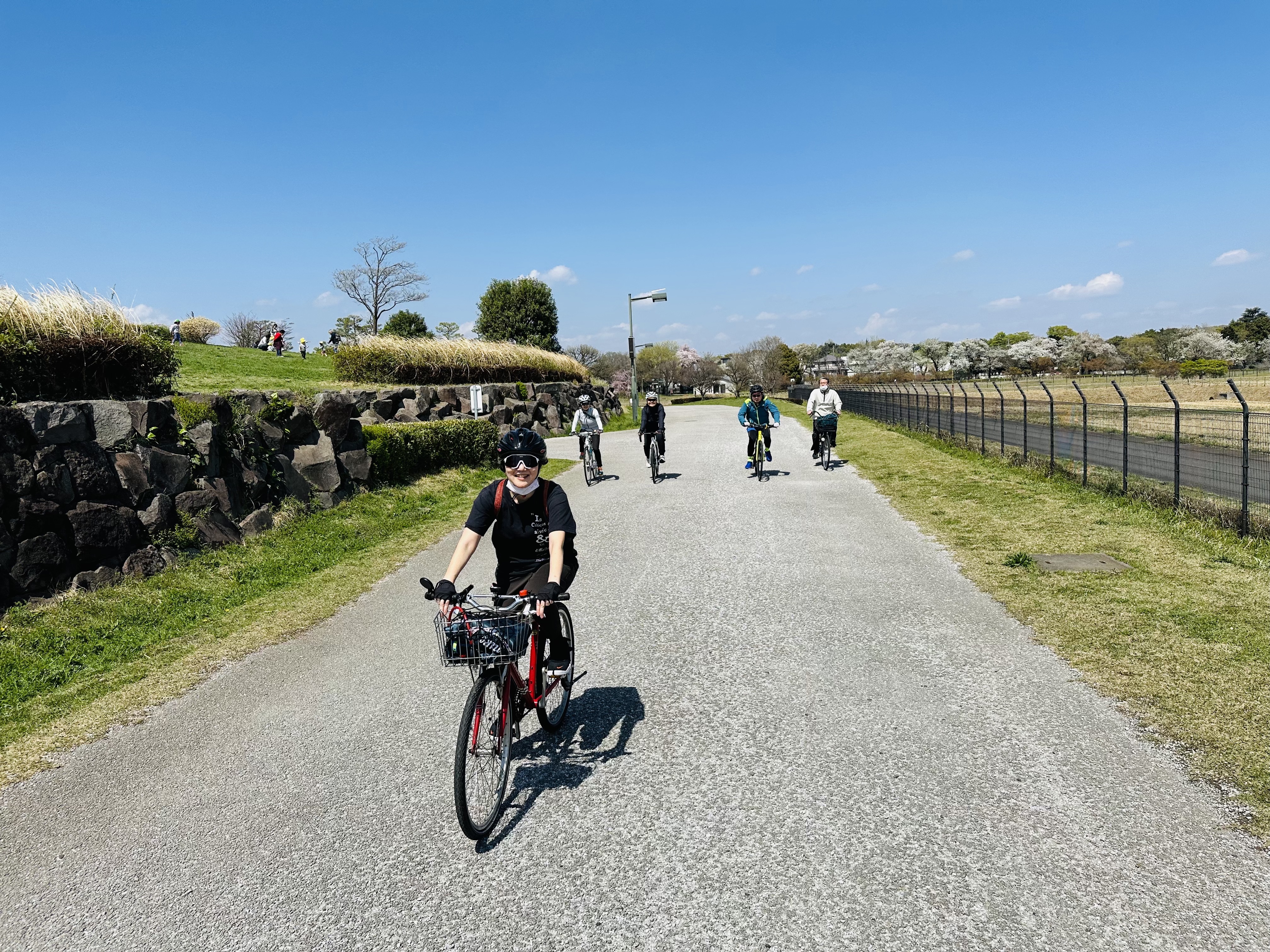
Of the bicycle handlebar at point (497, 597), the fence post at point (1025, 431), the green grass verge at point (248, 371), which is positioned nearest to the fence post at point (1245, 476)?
the fence post at point (1025, 431)

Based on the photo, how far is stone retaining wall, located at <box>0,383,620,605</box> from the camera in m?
7.81

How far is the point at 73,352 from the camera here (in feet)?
31.5

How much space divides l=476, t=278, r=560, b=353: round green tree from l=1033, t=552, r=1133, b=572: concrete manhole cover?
4778cm

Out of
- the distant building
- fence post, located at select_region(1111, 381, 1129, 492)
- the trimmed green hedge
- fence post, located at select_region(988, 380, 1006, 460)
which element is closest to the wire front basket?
fence post, located at select_region(1111, 381, 1129, 492)

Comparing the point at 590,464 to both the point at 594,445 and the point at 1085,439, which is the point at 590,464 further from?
the point at 1085,439

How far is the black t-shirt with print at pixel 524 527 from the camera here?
14.6ft

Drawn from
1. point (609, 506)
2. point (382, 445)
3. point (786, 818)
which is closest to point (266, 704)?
point (786, 818)

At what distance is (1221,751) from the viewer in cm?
429

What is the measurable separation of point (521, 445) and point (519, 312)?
52.7 meters

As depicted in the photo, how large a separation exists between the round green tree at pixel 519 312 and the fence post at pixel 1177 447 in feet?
152

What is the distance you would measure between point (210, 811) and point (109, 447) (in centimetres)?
640

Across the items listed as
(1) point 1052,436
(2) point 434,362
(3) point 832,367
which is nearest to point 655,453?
(1) point 1052,436

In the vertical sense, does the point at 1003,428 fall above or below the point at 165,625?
above

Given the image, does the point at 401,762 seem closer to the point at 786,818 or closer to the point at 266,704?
the point at 266,704
